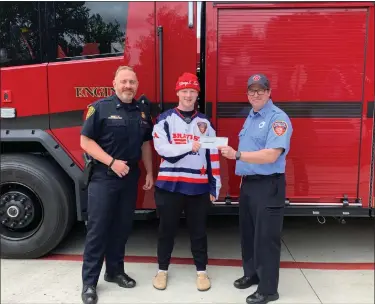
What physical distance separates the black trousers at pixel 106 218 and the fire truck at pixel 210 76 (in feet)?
1.37

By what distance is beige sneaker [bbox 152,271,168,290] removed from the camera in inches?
131

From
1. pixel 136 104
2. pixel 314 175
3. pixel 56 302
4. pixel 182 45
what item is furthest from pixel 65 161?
pixel 314 175

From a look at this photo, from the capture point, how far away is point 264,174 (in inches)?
117

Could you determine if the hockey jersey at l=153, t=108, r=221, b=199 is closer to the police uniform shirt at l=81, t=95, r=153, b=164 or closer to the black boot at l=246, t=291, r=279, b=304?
the police uniform shirt at l=81, t=95, r=153, b=164

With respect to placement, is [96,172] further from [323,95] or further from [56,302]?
[323,95]

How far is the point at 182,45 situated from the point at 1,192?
2.10 meters

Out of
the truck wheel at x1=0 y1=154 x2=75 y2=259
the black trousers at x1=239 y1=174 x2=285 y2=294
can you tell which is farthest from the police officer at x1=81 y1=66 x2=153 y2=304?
the black trousers at x1=239 y1=174 x2=285 y2=294

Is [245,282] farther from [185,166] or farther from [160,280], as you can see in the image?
[185,166]

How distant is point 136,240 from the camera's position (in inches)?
172

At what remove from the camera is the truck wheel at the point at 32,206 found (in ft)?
12.0

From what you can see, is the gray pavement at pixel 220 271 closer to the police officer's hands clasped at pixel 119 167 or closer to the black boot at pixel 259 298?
the black boot at pixel 259 298

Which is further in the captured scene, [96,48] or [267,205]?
[96,48]

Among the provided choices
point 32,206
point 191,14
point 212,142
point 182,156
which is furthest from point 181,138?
point 32,206

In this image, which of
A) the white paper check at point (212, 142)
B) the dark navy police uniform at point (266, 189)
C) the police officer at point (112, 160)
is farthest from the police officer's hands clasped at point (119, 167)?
the dark navy police uniform at point (266, 189)
